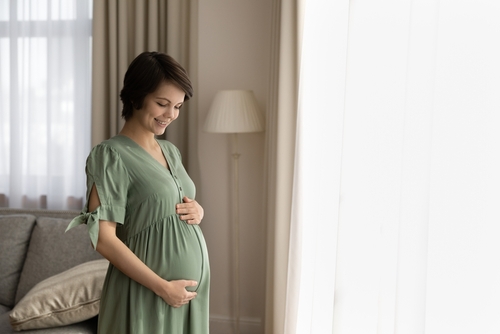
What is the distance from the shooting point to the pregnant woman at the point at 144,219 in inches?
59.9

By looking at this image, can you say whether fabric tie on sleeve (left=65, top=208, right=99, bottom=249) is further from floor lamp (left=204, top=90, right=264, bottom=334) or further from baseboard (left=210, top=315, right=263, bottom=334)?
baseboard (left=210, top=315, right=263, bottom=334)

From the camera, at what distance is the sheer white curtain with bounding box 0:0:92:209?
3373 millimetres

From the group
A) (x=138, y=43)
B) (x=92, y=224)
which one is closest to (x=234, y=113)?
(x=138, y=43)

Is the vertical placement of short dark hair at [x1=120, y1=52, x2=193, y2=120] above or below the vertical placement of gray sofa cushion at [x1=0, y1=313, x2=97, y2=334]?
above

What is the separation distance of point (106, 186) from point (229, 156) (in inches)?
70.7

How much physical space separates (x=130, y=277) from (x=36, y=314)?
79 centimetres

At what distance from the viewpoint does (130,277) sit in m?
1.56

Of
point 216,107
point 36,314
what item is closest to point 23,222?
point 36,314

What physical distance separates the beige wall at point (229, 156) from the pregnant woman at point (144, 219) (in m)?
1.58

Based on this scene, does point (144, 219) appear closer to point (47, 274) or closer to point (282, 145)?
point (282, 145)

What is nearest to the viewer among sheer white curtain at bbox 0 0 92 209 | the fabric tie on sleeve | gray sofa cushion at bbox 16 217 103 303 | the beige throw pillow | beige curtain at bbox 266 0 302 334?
the fabric tie on sleeve

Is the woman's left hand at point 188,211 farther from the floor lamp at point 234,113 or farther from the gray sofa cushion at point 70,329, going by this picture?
the floor lamp at point 234,113

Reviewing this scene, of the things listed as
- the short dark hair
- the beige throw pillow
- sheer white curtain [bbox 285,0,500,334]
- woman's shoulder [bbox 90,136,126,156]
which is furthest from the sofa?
sheer white curtain [bbox 285,0,500,334]

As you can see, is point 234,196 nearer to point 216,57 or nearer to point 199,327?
point 216,57
